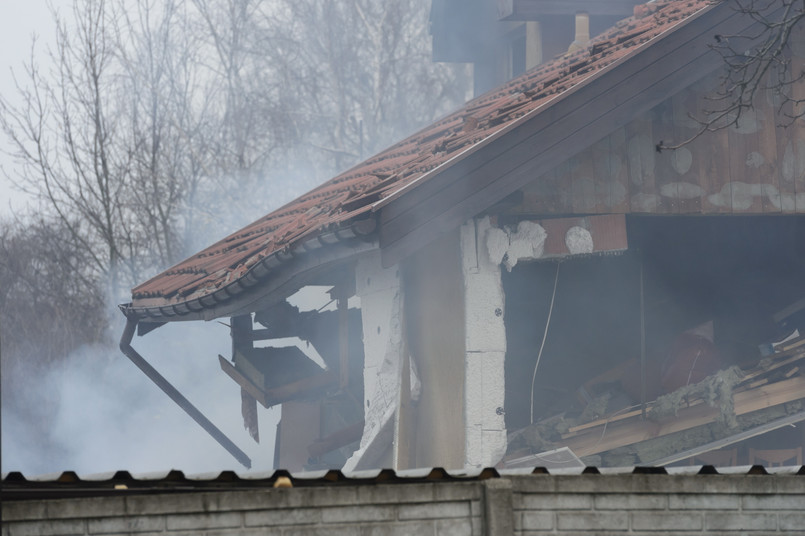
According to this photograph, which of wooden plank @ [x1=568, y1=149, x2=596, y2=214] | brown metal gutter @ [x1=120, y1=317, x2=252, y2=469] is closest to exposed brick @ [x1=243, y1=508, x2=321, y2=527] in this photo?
wooden plank @ [x1=568, y1=149, x2=596, y2=214]

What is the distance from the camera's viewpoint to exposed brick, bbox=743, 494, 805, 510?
14.9ft

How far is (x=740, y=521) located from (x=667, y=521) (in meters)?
0.34

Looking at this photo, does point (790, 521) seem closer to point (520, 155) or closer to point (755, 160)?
point (520, 155)

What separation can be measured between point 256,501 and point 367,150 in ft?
94.3

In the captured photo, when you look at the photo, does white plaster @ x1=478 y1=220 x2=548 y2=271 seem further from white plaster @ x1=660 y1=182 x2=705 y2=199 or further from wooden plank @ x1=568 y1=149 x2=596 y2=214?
white plaster @ x1=660 y1=182 x2=705 y2=199

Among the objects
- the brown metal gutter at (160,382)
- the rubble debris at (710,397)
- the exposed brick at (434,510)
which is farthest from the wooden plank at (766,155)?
the brown metal gutter at (160,382)

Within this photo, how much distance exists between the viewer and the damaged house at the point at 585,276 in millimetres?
7035

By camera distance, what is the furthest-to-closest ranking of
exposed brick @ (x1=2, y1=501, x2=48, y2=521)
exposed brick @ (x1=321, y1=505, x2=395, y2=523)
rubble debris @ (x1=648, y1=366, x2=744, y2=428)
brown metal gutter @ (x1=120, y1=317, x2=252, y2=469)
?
1. brown metal gutter @ (x1=120, y1=317, x2=252, y2=469)
2. rubble debris @ (x1=648, y1=366, x2=744, y2=428)
3. exposed brick @ (x1=321, y1=505, x2=395, y2=523)
4. exposed brick @ (x1=2, y1=501, x2=48, y2=521)

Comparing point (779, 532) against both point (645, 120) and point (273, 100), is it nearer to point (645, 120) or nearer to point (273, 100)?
point (645, 120)

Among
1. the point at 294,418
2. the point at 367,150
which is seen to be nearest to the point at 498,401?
the point at 294,418

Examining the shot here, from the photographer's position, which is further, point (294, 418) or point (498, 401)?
point (294, 418)

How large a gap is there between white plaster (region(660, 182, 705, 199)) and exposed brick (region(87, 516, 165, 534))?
15.5ft

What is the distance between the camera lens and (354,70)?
33.4m

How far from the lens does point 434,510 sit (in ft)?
14.0
